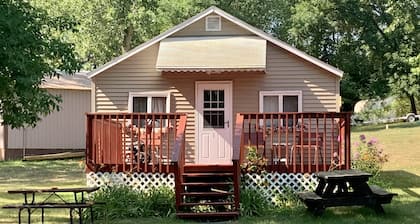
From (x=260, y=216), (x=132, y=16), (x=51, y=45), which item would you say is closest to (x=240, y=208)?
(x=260, y=216)

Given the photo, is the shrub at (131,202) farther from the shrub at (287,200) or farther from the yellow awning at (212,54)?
the yellow awning at (212,54)

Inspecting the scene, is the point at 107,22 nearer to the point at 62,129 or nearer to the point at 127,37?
the point at 127,37

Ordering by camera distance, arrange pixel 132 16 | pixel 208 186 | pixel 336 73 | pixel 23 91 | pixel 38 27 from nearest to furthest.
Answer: pixel 23 91, pixel 38 27, pixel 208 186, pixel 336 73, pixel 132 16

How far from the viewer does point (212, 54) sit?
45.2 ft

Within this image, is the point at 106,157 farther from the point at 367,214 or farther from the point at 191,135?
the point at 367,214

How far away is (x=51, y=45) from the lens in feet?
26.4

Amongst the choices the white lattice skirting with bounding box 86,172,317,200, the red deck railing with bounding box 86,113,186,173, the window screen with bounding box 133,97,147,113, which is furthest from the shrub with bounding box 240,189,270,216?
the window screen with bounding box 133,97,147,113

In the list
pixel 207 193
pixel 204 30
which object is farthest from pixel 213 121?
pixel 207 193

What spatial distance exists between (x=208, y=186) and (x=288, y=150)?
167 centimetres

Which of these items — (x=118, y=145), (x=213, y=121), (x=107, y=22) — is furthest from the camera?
(x=107, y=22)

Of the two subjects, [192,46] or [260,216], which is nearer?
[260,216]

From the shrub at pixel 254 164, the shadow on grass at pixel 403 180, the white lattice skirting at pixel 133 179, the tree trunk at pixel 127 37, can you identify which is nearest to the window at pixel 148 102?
the white lattice skirting at pixel 133 179

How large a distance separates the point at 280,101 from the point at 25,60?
774 centimetres

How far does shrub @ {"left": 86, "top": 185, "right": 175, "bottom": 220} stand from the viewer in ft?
31.9
